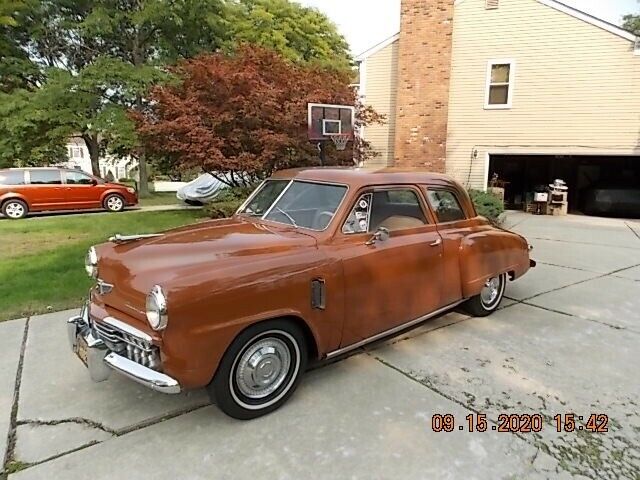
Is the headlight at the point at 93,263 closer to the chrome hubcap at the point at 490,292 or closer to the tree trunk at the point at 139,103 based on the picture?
the chrome hubcap at the point at 490,292

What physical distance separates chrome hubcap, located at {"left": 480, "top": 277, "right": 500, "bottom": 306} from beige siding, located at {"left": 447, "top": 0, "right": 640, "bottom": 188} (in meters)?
10.8

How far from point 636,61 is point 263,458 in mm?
15240

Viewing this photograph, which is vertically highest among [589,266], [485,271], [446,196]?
[446,196]

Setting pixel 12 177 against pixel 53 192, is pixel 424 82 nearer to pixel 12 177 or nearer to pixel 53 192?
pixel 53 192

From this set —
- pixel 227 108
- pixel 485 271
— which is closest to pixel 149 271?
pixel 485 271

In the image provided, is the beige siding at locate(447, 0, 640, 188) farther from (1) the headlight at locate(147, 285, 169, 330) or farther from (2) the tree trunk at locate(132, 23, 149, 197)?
(1) the headlight at locate(147, 285, 169, 330)

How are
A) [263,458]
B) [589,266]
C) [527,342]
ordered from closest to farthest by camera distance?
[263,458], [527,342], [589,266]

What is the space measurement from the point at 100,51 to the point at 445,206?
21.6 m

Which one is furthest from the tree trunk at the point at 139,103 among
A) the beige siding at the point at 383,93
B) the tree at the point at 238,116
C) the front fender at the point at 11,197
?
the beige siding at the point at 383,93

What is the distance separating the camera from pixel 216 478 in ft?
7.67

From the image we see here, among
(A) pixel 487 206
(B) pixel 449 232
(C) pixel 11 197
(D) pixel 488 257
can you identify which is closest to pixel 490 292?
(D) pixel 488 257

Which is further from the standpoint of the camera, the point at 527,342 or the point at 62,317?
the point at 62,317

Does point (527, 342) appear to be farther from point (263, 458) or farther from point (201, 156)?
point (201, 156)

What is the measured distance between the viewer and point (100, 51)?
20766 mm
